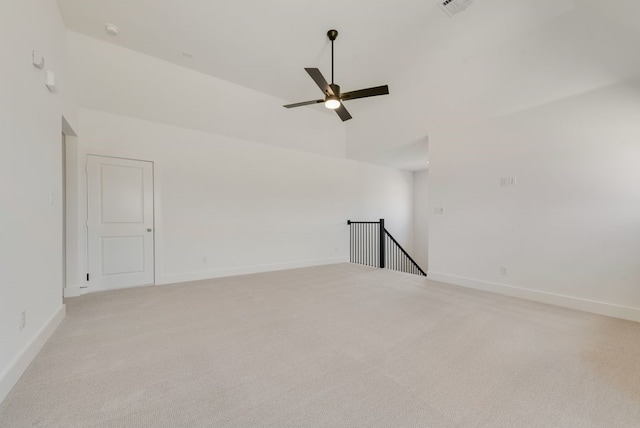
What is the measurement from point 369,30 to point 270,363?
4067mm

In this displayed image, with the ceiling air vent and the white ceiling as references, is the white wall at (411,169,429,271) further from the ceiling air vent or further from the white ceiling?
the ceiling air vent

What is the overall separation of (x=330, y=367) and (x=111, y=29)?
457 cm

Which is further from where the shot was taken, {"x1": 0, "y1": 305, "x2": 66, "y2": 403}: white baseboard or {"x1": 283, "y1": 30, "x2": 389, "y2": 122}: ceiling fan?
{"x1": 283, "y1": 30, "x2": 389, "y2": 122}: ceiling fan

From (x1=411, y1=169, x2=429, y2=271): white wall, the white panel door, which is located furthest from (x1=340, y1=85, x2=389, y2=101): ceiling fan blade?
(x1=411, y1=169, x2=429, y2=271): white wall

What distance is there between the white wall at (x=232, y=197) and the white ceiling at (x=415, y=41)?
1240 millimetres

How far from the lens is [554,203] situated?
332 cm

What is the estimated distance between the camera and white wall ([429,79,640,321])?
2.87m

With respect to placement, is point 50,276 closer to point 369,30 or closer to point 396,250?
point 369,30

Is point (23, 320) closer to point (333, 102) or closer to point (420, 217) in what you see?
point (333, 102)

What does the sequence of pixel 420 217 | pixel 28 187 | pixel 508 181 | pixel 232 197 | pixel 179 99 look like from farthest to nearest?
pixel 420 217 < pixel 232 197 < pixel 179 99 < pixel 508 181 < pixel 28 187

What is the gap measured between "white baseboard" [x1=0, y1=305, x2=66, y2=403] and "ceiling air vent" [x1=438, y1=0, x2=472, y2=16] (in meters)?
5.12

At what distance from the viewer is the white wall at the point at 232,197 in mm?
4195

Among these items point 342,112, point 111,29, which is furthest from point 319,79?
point 111,29

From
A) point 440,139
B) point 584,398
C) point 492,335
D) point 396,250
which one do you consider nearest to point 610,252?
point 492,335
